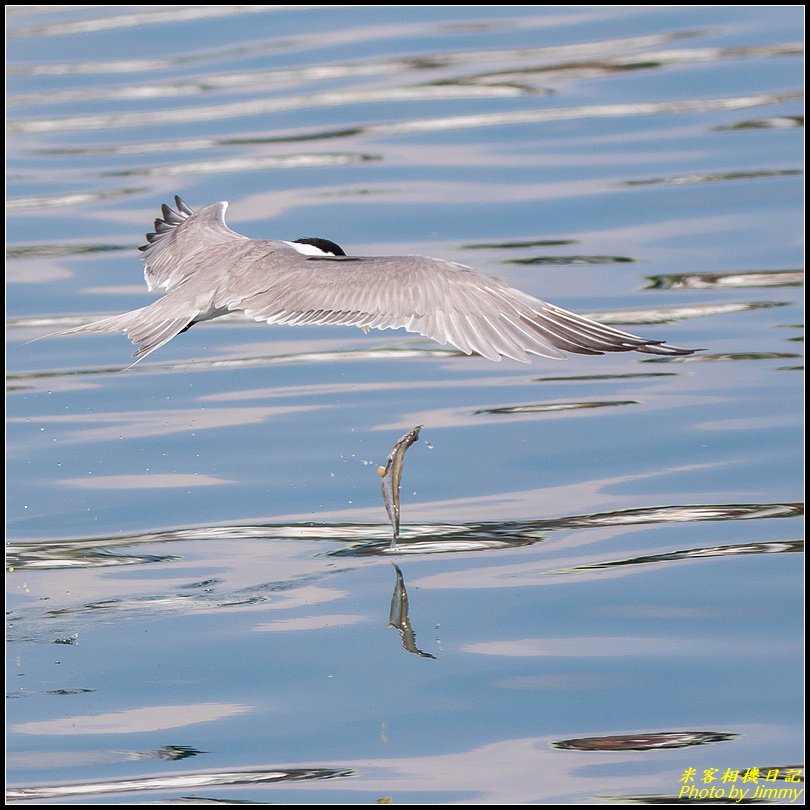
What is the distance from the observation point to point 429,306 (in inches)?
290

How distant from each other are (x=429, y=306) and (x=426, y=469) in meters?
1.59

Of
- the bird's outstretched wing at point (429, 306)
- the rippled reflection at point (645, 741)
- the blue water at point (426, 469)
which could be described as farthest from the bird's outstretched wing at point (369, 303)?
the rippled reflection at point (645, 741)

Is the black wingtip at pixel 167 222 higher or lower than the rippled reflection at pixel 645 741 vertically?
higher

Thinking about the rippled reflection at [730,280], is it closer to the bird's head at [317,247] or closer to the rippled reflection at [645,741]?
the bird's head at [317,247]

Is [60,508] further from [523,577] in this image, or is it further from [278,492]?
[523,577]

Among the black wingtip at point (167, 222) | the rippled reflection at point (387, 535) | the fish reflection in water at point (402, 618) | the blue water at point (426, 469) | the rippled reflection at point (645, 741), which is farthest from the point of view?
the black wingtip at point (167, 222)

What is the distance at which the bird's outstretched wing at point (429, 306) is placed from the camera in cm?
696

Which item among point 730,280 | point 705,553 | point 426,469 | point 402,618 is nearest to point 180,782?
point 402,618

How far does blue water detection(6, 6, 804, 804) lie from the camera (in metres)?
5.86

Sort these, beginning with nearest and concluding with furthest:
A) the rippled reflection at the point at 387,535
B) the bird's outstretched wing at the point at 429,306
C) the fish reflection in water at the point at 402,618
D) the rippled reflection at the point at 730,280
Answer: the fish reflection in water at the point at 402,618, the bird's outstretched wing at the point at 429,306, the rippled reflection at the point at 387,535, the rippled reflection at the point at 730,280

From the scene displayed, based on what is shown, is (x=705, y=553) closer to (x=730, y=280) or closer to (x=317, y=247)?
(x=317, y=247)

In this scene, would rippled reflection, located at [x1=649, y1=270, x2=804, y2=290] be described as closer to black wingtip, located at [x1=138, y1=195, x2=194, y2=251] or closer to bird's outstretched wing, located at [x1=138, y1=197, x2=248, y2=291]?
black wingtip, located at [x1=138, y1=195, x2=194, y2=251]

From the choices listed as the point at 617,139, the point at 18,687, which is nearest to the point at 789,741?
the point at 18,687

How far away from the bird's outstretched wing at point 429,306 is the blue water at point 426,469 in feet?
3.42
